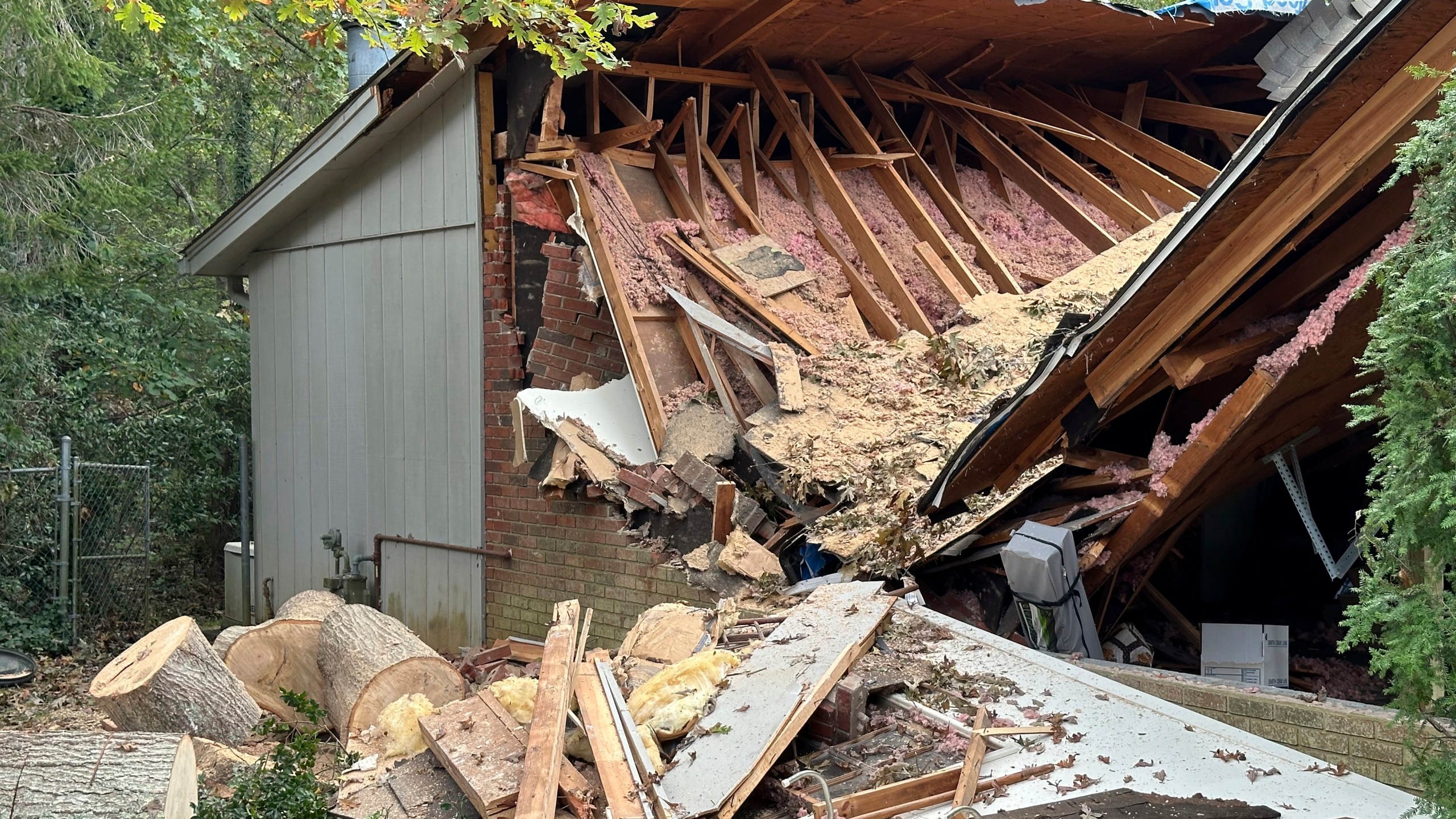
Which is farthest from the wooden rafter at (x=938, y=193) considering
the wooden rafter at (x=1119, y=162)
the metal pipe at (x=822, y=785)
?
the metal pipe at (x=822, y=785)

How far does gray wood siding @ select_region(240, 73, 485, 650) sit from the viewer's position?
31.3 feet

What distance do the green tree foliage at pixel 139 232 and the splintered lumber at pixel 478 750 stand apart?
489 centimetres

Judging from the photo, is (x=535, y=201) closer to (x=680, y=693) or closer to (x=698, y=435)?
(x=698, y=435)

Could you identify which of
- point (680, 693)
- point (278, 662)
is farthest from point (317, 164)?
point (680, 693)

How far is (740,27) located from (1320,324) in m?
5.53

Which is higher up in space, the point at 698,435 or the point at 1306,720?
the point at 698,435

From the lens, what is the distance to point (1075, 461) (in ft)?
20.6

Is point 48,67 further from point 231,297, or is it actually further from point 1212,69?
point 1212,69

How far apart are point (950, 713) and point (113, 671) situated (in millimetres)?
5340

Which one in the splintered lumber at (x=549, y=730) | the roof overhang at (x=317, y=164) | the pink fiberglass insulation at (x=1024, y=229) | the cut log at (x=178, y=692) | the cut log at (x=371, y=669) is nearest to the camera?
the splintered lumber at (x=549, y=730)

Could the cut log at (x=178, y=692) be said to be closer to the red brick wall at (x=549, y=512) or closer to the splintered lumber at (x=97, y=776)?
the splintered lumber at (x=97, y=776)

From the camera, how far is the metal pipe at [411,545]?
30.7 ft

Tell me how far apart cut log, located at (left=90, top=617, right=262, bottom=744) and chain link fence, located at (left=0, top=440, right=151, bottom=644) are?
15.8 ft

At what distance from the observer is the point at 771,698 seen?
4.95m
